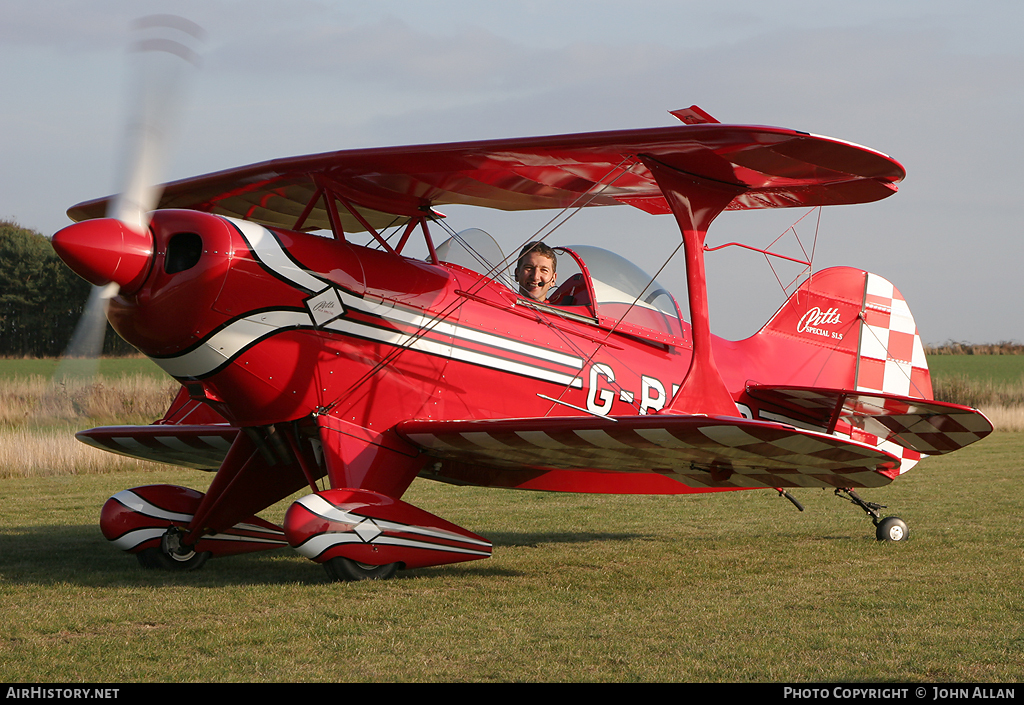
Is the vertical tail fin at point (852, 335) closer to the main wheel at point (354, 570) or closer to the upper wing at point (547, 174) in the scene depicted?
the upper wing at point (547, 174)

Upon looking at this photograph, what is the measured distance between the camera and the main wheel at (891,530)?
734cm

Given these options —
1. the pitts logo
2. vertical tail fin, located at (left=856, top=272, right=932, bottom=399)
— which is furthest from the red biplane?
vertical tail fin, located at (left=856, top=272, right=932, bottom=399)

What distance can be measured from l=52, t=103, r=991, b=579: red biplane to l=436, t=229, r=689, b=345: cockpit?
0.06ft

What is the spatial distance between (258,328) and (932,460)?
1447cm

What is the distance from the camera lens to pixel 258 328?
539 cm

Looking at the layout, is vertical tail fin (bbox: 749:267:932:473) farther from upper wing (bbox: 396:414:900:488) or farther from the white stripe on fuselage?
the white stripe on fuselage

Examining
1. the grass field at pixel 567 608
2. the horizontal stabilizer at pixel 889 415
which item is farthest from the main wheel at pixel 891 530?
the horizontal stabilizer at pixel 889 415

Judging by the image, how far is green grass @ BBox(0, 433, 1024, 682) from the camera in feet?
11.9

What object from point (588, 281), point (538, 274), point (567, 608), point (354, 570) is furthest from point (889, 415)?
point (354, 570)

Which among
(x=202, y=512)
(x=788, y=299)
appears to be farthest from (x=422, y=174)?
(x=788, y=299)

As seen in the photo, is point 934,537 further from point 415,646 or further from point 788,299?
point 415,646

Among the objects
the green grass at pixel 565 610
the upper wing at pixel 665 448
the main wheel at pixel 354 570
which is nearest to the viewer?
the green grass at pixel 565 610

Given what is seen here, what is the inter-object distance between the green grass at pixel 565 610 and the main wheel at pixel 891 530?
0.12 m

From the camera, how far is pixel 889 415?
676cm
